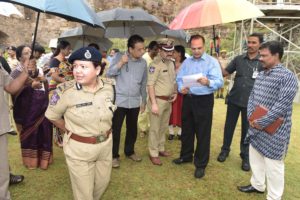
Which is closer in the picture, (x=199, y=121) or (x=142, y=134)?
(x=199, y=121)

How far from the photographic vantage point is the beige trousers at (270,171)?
3.13m

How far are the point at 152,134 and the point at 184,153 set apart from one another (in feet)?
1.85

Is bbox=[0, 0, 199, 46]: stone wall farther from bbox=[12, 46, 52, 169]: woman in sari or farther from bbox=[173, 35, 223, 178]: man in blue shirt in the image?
bbox=[173, 35, 223, 178]: man in blue shirt

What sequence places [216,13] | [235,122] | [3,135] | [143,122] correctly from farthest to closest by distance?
[143,122]
[235,122]
[216,13]
[3,135]

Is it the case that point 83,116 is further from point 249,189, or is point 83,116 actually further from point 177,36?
point 177,36

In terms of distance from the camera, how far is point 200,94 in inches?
151

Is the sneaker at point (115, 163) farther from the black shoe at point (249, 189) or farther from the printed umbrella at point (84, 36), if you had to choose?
the printed umbrella at point (84, 36)

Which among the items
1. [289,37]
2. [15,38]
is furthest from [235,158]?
[15,38]

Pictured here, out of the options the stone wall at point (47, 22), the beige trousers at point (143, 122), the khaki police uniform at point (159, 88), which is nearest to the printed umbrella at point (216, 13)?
the khaki police uniform at point (159, 88)

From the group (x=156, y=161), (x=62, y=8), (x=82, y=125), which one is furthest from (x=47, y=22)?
(x=82, y=125)

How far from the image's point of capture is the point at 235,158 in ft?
15.7

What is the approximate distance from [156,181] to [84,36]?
11.7 ft

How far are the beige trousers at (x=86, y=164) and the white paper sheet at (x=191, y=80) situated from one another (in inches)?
55.8

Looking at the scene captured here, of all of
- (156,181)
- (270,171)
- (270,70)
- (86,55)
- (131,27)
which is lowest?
(156,181)
